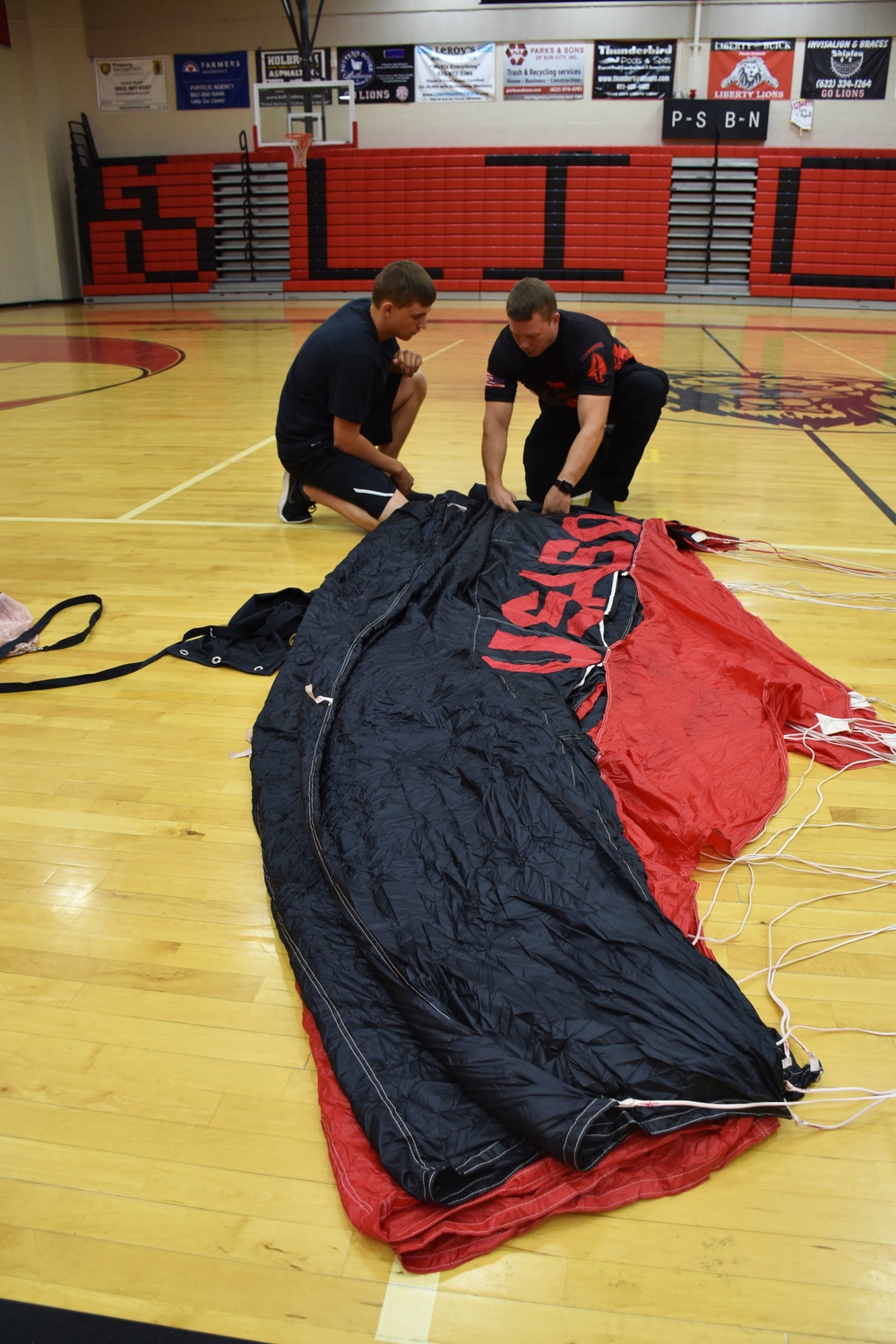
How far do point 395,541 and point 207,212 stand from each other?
1397 centimetres

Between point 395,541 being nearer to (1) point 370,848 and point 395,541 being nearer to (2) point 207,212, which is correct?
(1) point 370,848

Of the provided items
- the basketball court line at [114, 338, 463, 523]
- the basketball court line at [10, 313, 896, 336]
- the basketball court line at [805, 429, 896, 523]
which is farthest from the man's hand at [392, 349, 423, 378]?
the basketball court line at [10, 313, 896, 336]

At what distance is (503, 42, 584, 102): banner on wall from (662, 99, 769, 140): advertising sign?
1.36 m

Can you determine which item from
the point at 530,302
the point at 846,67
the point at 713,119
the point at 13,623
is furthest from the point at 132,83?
the point at 13,623

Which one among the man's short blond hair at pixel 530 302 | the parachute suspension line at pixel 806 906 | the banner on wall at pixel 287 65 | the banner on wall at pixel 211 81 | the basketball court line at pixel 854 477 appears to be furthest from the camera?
the banner on wall at pixel 211 81

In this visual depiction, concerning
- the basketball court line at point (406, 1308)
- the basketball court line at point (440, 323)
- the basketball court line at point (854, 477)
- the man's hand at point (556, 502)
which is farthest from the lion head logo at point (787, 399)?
the basketball court line at point (406, 1308)

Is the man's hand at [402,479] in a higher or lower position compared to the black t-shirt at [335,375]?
lower

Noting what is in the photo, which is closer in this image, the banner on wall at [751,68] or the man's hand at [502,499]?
the man's hand at [502,499]

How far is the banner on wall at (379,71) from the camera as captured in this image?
14.1m

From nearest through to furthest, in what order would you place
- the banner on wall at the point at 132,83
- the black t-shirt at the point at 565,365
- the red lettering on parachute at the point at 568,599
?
the red lettering on parachute at the point at 568,599
the black t-shirt at the point at 565,365
the banner on wall at the point at 132,83

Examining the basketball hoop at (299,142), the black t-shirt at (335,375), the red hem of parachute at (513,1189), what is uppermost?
the basketball hoop at (299,142)

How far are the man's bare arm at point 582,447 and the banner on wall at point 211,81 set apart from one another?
1421cm

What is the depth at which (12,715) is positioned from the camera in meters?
2.40

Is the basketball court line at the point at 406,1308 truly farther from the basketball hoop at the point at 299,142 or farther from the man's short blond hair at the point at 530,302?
the basketball hoop at the point at 299,142
